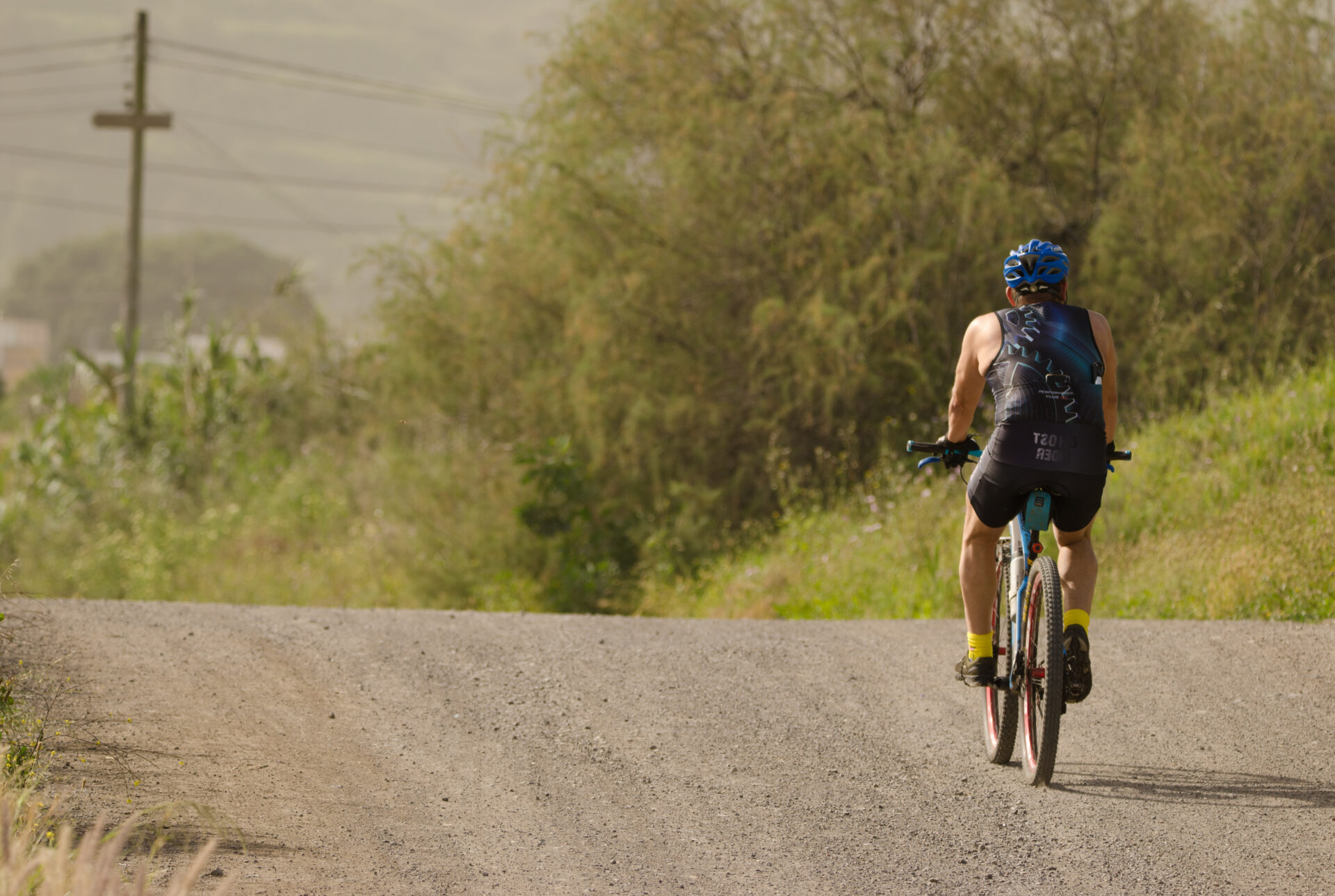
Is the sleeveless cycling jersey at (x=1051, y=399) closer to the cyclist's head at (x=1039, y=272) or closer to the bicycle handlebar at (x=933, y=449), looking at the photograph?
the cyclist's head at (x=1039, y=272)

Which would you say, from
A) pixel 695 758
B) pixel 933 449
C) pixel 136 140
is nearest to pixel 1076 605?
pixel 933 449

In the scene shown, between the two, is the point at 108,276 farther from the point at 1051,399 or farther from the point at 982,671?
the point at 1051,399

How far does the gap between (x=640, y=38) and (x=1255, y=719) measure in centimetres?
1054

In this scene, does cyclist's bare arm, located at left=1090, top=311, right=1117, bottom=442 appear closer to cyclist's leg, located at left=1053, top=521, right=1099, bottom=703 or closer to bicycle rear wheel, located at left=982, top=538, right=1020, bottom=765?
cyclist's leg, located at left=1053, top=521, right=1099, bottom=703

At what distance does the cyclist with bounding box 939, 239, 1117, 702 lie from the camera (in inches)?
181

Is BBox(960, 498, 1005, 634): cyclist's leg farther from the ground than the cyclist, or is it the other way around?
the cyclist

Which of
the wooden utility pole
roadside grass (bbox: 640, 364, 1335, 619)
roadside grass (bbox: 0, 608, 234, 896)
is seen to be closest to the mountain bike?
roadside grass (bbox: 0, 608, 234, 896)

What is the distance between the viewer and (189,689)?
6.12m

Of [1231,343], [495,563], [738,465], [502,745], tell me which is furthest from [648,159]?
[502,745]

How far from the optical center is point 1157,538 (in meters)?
9.86

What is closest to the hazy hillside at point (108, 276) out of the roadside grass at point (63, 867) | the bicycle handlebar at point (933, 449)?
the bicycle handlebar at point (933, 449)

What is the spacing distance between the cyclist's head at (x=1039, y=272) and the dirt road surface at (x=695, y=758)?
2.00 m

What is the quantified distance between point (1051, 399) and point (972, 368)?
0.44 metres

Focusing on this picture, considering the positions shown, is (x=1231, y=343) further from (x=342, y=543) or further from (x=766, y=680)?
(x=342, y=543)
